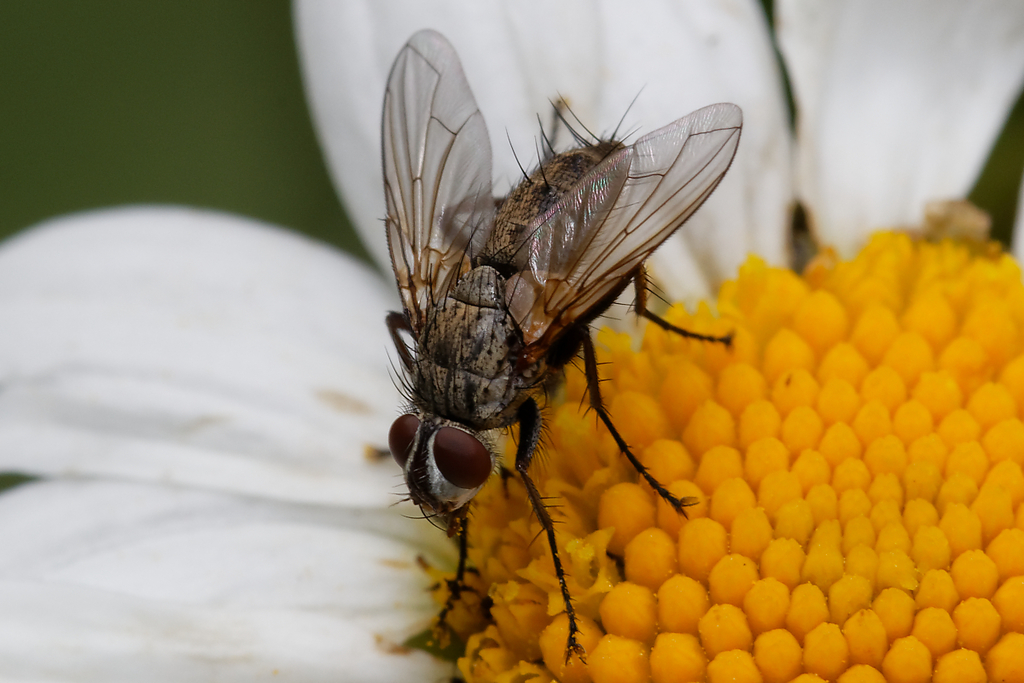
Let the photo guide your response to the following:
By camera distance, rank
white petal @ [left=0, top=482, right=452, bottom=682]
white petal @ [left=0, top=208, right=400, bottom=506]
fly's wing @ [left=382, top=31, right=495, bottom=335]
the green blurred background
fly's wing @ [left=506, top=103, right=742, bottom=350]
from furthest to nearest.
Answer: the green blurred background, white petal @ [left=0, top=208, right=400, bottom=506], fly's wing @ [left=382, top=31, right=495, bottom=335], white petal @ [left=0, top=482, right=452, bottom=682], fly's wing @ [left=506, top=103, right=742, bottom=350]

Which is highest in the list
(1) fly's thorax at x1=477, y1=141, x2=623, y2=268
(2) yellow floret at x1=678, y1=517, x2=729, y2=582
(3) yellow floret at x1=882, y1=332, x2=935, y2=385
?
(1) fly's thorax at x1=477, y1=141, x2=623, y2=268

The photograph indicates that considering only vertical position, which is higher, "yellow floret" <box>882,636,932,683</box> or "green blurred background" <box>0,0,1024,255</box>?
"green blurred background" <box>0,0,1024,255</box>

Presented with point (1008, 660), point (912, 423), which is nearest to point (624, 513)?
point (912, 423)

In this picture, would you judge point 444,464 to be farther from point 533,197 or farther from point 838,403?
point 838,403

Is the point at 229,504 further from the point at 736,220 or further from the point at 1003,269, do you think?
the point at 1003,269

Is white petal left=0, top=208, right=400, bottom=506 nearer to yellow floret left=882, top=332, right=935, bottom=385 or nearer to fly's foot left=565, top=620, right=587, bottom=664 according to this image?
fly's foot left=565, top=620, right=587, bottom=664

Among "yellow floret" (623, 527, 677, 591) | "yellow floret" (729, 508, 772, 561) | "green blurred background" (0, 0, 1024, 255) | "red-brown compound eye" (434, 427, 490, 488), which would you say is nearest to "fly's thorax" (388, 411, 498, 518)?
"red-brown compound eye" (434, 427, 490, 488)
